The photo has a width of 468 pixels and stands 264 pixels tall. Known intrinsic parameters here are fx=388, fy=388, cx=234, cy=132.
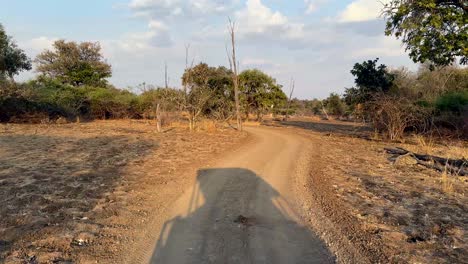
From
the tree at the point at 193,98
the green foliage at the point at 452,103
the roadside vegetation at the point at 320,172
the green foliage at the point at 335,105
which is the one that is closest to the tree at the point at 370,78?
the roadside vegetation at the point at 320,172

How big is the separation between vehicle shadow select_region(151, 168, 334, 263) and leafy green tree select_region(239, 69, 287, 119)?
93.9ft

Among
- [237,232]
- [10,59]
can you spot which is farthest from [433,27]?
[10,59]

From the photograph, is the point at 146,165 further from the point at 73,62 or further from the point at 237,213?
the point at 73,62

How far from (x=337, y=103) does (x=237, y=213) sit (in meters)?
47.4

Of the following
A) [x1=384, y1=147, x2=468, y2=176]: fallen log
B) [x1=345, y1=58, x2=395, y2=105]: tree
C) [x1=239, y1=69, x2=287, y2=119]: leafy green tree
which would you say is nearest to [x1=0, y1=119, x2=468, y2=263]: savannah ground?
[x1=384, y1=147, x2=468, y2=176]: fallen log

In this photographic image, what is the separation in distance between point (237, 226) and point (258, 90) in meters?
31.3

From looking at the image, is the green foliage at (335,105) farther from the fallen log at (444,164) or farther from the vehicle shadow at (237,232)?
the vehicle shadow at (237,232)

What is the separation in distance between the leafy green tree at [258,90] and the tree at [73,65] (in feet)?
64.6

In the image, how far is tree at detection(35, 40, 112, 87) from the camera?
150 feet

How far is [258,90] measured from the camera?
36.8 meters

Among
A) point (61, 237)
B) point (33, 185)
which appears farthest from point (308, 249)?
point (33, 185)

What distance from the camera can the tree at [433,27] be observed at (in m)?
16.3

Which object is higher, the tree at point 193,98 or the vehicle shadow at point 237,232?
the tree at point 193,98

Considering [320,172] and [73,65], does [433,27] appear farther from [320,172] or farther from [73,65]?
[73,65]
